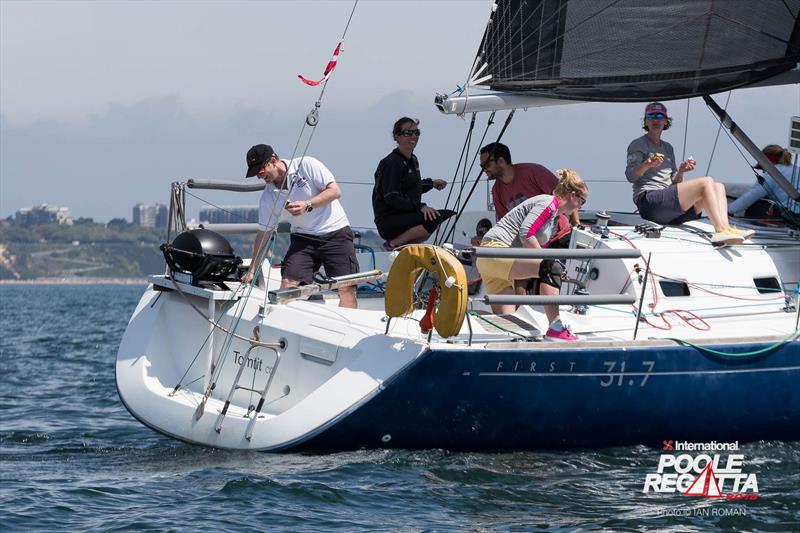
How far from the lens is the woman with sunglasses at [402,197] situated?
9102mm

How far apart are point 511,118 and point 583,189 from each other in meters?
2.18

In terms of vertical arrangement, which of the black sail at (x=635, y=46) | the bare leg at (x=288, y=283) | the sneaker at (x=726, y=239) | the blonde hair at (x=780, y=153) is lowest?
the bare leg at (x=288, y=283)

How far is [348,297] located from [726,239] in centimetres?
242

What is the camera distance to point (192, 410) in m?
7.97

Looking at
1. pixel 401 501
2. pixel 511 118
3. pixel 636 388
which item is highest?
pixel 511 118

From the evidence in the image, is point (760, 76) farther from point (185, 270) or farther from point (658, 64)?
point (185, 270)

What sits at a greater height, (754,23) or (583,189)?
(754,23)

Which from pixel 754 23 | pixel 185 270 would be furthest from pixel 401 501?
pixel 754 23

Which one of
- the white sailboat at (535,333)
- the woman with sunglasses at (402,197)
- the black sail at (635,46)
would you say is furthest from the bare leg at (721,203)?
the woman with sunglasses at (402,197)

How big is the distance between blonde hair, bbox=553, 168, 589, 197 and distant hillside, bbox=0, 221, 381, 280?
472 feet

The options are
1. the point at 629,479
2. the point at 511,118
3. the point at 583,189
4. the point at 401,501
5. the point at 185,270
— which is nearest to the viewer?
the point at 401,501

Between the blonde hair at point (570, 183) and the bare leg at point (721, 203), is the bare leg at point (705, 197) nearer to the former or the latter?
the bare leg at point (721, 203)

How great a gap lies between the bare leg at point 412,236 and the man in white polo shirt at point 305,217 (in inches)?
36.0

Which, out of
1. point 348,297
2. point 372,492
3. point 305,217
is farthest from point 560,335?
point 305,217
